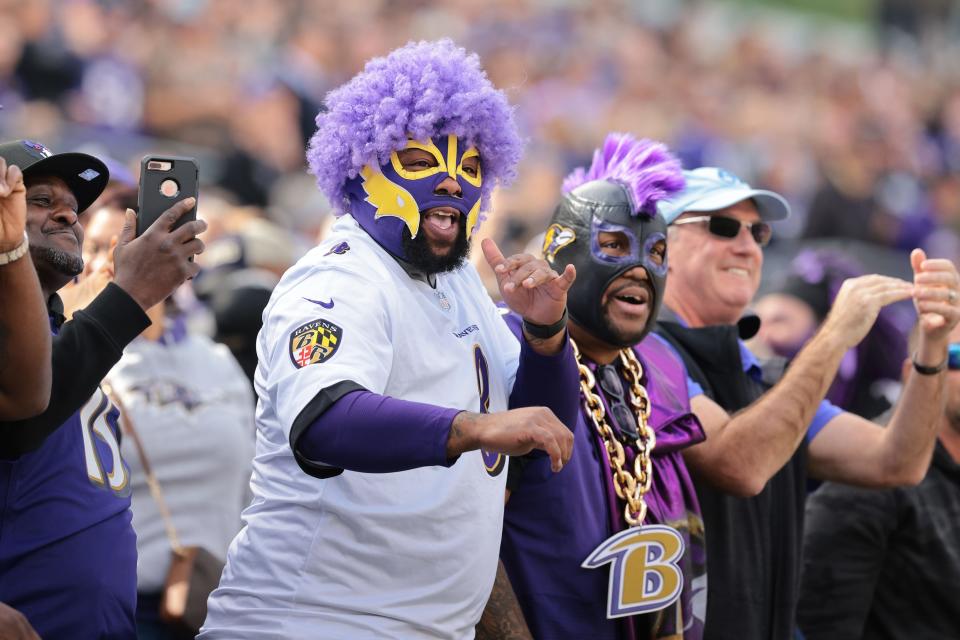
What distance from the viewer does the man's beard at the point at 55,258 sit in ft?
10.2

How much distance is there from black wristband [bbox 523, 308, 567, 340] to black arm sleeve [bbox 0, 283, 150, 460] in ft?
2.80

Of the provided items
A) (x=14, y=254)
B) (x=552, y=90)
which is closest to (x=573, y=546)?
(x=14, y=254)

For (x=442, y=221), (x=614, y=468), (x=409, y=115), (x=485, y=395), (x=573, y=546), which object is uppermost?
(x=409, y=115)

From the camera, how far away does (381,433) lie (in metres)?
2.62

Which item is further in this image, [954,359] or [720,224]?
[954,359]

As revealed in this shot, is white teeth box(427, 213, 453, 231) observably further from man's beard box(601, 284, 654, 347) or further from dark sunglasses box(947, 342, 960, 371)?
dark sunglasses box(947, 342, 960, 371)

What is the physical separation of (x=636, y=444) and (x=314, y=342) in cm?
126

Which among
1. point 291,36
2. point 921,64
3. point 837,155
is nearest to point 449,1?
point 291,36

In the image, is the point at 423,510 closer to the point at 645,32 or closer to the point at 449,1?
the point at 449,1

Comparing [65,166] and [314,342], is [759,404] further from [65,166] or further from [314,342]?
[65,166]

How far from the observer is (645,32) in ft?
55.4

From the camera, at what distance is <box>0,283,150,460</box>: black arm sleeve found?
2904 millimetres

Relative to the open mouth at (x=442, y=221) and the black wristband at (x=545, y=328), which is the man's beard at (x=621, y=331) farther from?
the open mouth at (x=442, y=221)

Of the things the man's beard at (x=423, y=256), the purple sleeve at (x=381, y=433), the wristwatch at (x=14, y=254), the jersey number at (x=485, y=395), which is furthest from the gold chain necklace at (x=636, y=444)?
the wristwatch at (x=14, y=254)
